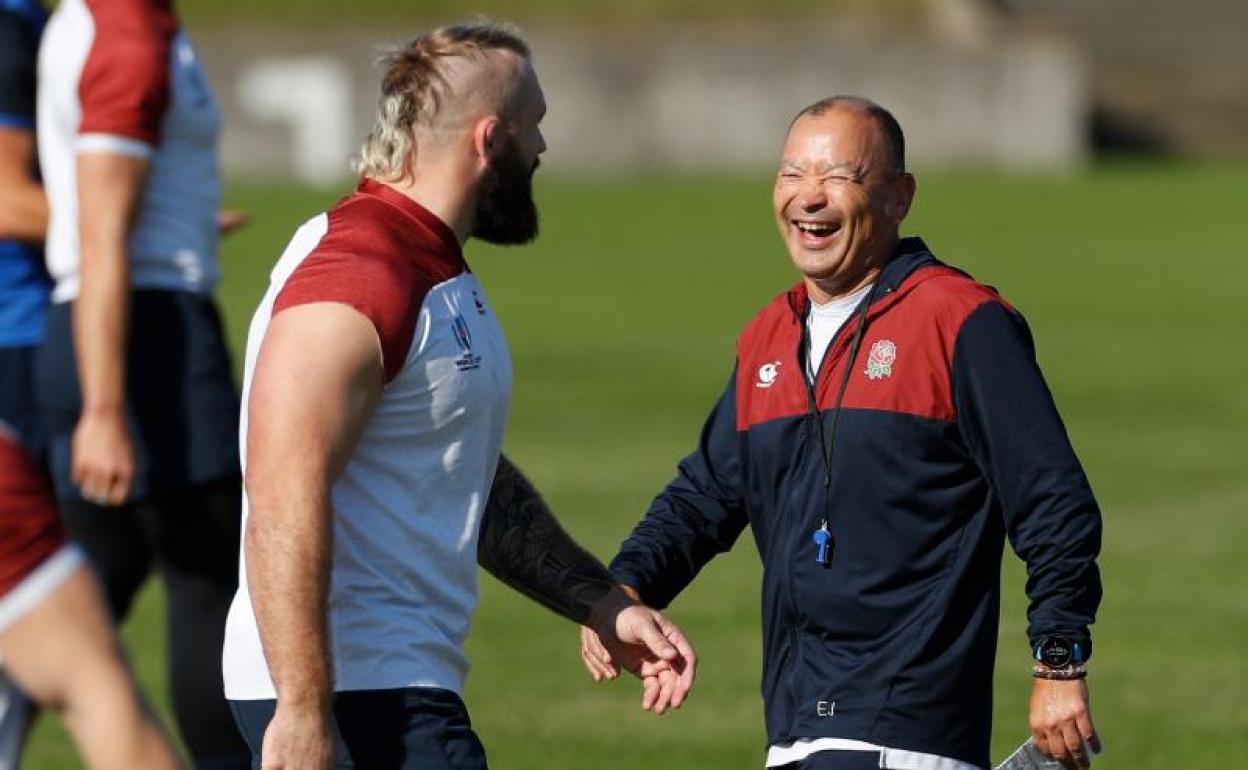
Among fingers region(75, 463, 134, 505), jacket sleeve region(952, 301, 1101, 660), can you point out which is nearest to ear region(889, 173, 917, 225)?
jacket sleeve region(952, 301, 1101, 660)

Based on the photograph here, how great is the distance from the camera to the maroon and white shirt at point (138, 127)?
658cm

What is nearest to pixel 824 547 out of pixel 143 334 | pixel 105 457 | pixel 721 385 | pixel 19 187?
pixel 105 457

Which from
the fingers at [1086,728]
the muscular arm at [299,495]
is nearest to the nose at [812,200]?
the fingers at [1086,728]

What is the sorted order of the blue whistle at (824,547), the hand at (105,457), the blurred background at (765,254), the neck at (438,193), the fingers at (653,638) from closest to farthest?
the neck at (438,193) < the fingers at (653,638) < the blue whistle at (824,547) < the hand at (105,457) < the blurred background at (765,254)

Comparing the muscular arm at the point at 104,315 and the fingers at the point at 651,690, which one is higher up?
the muscular arm at the point at 104,315

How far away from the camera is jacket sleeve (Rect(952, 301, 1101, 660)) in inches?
207

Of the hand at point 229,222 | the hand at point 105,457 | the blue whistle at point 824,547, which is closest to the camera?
the blue whistle at point 824,547

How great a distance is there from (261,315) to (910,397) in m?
1.35

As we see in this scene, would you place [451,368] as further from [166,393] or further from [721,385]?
[721,385]

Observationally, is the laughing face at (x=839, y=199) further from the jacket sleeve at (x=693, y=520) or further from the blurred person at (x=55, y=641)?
the blurred person at (x=55, y=641)

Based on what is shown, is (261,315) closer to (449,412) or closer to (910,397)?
(449,412)

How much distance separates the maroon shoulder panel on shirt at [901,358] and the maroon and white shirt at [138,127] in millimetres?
1769

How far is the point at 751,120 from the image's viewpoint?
4294cm

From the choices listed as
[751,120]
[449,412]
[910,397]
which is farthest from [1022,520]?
[751,120]
